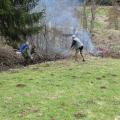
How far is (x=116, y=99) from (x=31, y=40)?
47.1ft

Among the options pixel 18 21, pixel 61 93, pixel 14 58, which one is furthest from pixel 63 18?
pixel 61 93

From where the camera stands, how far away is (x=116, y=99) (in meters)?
14.3

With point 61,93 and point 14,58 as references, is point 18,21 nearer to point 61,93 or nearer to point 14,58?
point 14,58

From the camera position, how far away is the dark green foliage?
22062 mm

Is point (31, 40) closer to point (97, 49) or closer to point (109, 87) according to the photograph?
point (97, 49)

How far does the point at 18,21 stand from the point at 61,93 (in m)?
8.35

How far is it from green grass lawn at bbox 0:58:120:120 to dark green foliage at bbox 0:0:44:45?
104 inches

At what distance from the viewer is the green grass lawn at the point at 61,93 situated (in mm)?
12469

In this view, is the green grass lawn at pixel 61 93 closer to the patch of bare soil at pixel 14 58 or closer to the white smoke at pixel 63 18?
the patch of bare soil at pixel 14 58

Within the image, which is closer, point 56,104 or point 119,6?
point 56,104

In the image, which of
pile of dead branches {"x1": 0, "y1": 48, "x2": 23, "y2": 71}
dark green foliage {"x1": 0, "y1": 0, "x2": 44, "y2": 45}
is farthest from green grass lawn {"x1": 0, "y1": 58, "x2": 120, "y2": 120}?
pile of dead branches {"x1": 0, "y1": 48, "x2": 23, "y2": 71}

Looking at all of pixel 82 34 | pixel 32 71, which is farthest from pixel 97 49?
pixel 32 71

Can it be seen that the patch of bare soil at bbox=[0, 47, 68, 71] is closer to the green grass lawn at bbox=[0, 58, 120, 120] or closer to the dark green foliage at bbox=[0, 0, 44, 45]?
the dark green foliage at bbox=[0, 0, 44, 45]

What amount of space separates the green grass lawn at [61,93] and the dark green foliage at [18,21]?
2.64 metres
